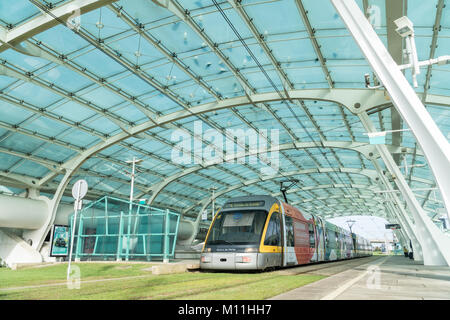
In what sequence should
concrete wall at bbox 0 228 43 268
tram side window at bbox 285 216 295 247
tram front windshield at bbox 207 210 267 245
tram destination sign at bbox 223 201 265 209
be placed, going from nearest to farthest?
tram front windshield at bbox 207 210 267 245 → tram destination sign at bbox 223 201 265 209 → tram side window at bbox 285 216 295 247 → concrete wall at bbox 0 228 43 268

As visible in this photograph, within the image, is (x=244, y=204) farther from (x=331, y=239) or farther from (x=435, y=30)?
(x=331, y=239)

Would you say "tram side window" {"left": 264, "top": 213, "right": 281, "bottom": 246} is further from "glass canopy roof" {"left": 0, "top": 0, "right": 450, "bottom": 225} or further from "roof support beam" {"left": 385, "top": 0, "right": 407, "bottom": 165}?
"glass canopy roof" {"left": 0, "top": 0, "right": 450, "bottom": 225}

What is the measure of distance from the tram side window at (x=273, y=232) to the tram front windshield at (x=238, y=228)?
365mm

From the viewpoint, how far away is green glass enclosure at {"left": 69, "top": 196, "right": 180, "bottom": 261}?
19281 mm

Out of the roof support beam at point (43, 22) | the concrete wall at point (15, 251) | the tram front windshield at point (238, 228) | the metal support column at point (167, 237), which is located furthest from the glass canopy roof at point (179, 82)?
the tram front windshield at point (238, 228)

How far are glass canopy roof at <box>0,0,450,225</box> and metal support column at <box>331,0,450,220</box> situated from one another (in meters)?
6.94

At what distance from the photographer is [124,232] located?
2092 cm

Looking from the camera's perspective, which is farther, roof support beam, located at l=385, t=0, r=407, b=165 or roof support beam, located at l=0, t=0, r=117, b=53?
roof support beam, located at l=0, t=0, r=117, b=53

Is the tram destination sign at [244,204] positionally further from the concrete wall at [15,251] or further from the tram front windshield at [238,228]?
the concrete wall at [15,251]

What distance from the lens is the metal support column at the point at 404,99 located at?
19.3ft

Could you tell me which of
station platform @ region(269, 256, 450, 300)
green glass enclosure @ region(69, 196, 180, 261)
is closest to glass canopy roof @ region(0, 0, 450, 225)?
green glass enclosure @ region(69, 196, 180, 261)

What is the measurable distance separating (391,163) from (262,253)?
11.5m

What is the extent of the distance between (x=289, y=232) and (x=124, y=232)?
33.5ft
